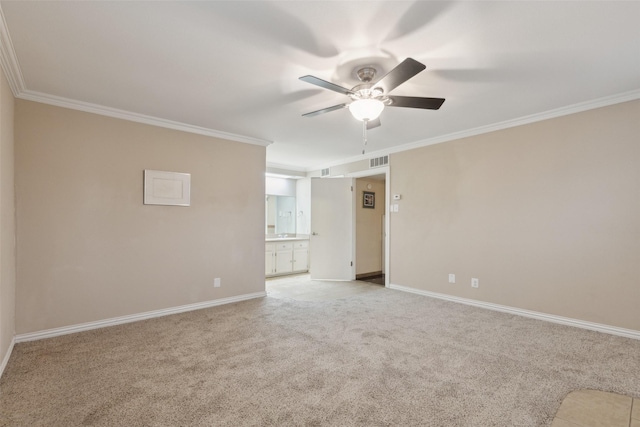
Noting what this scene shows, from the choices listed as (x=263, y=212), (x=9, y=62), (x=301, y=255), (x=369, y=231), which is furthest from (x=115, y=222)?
(x=369, y=231)

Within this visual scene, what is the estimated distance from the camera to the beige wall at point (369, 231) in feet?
21.0

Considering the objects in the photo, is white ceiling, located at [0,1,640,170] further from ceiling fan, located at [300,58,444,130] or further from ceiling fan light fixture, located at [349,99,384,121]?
ceiling fan light fixture, located at [349,99,384,121]

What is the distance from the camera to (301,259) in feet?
22.2

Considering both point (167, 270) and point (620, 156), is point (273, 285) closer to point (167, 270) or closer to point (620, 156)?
point (167, 270)

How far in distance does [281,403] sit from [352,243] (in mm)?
4246

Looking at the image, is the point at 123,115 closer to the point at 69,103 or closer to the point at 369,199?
the point at 69,103

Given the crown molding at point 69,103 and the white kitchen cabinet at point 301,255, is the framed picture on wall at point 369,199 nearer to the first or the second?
the white kitchen cabinet at point 301,255

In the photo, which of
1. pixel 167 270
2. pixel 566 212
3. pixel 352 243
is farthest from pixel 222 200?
pixel 566 212

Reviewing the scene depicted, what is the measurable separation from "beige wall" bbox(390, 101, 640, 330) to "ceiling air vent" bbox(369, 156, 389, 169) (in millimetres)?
546

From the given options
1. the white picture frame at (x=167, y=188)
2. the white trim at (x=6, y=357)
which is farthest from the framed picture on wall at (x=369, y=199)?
the white trim at (x=6, y=357)

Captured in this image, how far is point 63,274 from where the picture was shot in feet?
10.4

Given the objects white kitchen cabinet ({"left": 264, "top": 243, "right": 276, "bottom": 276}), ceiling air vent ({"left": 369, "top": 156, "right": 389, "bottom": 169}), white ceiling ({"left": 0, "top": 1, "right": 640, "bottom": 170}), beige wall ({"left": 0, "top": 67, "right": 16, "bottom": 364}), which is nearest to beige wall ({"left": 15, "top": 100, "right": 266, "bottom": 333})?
beige wall ({"left": 0, "top": 67, "right": 16, "bottom": 364})

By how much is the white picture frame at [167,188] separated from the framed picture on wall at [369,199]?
3.68 m

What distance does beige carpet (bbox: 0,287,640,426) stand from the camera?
1.85 metres
